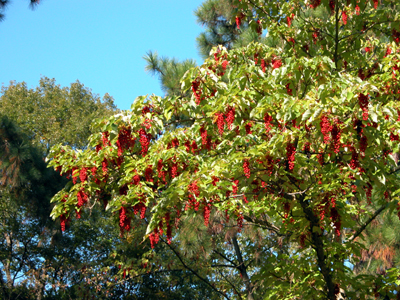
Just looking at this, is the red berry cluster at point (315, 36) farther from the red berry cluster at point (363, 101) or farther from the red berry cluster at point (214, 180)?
the red berry cluster at point (214, 180)

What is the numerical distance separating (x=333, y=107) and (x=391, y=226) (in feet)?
24.8

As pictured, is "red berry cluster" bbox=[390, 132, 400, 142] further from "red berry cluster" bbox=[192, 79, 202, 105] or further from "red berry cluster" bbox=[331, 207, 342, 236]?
"red berry cluster" bbox=[192, 79, 202, 105]

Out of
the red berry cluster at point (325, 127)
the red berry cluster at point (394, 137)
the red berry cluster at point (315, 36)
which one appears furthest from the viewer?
the red berry cluster at point (315, 36)

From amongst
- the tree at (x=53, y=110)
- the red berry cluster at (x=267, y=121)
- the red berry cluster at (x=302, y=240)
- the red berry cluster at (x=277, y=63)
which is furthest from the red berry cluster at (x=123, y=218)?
the tree at (x=53, y=110)

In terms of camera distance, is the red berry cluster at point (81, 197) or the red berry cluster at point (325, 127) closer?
the red berry cluster at point (325, 127)

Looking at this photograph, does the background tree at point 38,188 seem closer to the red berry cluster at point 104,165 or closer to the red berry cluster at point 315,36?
the red berry cluster at point 104,165

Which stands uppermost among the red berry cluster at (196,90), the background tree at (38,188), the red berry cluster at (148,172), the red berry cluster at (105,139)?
the background tree at (38,188)

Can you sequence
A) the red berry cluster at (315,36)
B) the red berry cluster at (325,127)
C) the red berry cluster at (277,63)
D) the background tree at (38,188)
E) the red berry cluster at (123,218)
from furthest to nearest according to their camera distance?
1. the background tree at (38,188)
2. the red berry cluster at (315,36)
3. the red berry cluster at (277,63)
4. the red berry cluster at (123,218)
5. the red berry cluster at (325,127)

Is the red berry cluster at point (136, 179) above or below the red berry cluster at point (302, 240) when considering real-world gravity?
above

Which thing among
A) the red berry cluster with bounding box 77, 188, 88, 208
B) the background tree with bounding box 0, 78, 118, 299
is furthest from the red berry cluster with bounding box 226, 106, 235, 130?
the background tree with bounding box 0, 78, 118, 299

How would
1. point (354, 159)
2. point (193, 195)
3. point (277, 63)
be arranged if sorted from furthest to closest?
point (277, 63) → point (193, 195) → point (354, 159)

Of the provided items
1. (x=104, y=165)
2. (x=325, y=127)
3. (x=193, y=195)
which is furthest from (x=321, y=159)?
(x=104, y=165)

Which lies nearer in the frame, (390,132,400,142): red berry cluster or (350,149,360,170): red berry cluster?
(350,149,360,170): red berry cluster

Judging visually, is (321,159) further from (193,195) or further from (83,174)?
(83,174)
